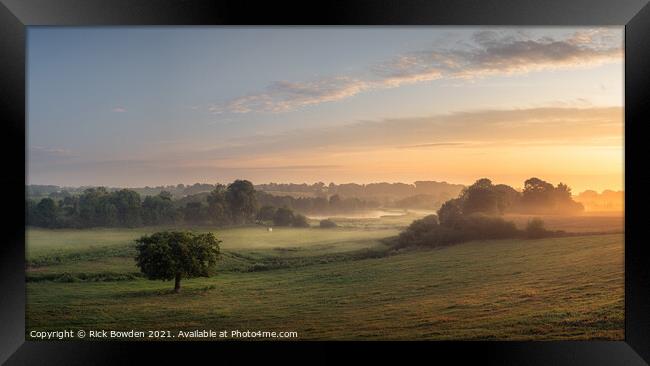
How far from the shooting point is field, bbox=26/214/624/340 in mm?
6953

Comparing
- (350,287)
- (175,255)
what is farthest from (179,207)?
(350,287)

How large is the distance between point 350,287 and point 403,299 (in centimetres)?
90

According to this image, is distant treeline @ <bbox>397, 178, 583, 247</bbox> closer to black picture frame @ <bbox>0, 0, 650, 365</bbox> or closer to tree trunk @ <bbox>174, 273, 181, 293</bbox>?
black picture frame @ <bbox>0, 0, 650, 365</bbox>

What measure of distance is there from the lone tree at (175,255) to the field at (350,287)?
0.17 meters

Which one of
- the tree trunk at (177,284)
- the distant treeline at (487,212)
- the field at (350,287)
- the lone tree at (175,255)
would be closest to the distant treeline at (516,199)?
the distant treeline at (487,212)

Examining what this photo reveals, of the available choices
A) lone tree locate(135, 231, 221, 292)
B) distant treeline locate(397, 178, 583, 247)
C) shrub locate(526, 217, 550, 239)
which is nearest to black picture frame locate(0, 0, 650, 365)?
lone tree locate(135, 231, 221, 292)

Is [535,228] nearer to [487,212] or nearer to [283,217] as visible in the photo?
[487,212]

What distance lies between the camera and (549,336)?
670cm

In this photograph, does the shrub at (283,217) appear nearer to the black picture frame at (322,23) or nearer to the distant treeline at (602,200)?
the black picture frame at (322,23)

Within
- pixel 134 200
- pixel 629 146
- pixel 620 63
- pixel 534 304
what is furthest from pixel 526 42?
pixel 134 200

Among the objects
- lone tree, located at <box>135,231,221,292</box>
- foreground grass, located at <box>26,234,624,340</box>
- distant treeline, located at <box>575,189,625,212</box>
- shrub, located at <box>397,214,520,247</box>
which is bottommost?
foreground grass, located at <box>26,234,624,340</box>

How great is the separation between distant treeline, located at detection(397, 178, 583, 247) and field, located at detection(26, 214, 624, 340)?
0.18m

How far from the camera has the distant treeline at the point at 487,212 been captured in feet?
24.6

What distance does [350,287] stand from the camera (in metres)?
7.61
